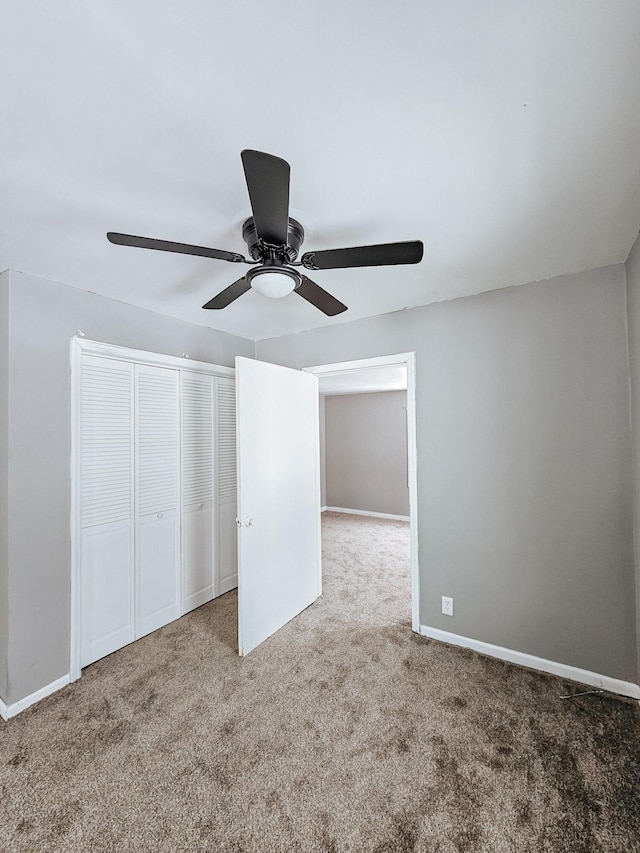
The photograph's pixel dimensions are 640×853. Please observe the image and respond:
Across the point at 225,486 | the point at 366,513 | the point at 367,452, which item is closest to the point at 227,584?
the point at 225,486

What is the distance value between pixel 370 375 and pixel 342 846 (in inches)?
155

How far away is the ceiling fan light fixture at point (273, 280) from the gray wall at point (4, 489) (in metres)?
1.50

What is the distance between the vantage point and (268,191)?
102 cm

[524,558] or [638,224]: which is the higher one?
[638,224]

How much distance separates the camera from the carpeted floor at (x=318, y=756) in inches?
51.6

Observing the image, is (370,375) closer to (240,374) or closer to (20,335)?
(240,374)

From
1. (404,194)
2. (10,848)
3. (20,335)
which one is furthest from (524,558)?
(20,335)

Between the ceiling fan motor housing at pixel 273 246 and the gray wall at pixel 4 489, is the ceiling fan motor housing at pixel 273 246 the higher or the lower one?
the higher one

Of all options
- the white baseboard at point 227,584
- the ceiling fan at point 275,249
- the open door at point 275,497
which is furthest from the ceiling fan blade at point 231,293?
the white baseboard at point 227,584

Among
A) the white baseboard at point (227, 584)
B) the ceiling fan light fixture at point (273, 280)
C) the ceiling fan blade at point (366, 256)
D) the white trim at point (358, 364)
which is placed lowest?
the white baseboard at point (227, 584)

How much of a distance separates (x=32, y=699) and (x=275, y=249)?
2.64 metres

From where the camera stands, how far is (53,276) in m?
2.05

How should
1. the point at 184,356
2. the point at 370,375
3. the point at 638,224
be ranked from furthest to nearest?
the point at 370,375
the point at 184,356
the point at 638,224

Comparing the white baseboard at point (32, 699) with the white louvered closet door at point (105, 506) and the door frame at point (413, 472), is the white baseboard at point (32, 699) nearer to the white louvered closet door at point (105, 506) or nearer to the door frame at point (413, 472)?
the white louvered closet door at point (105, 506)
